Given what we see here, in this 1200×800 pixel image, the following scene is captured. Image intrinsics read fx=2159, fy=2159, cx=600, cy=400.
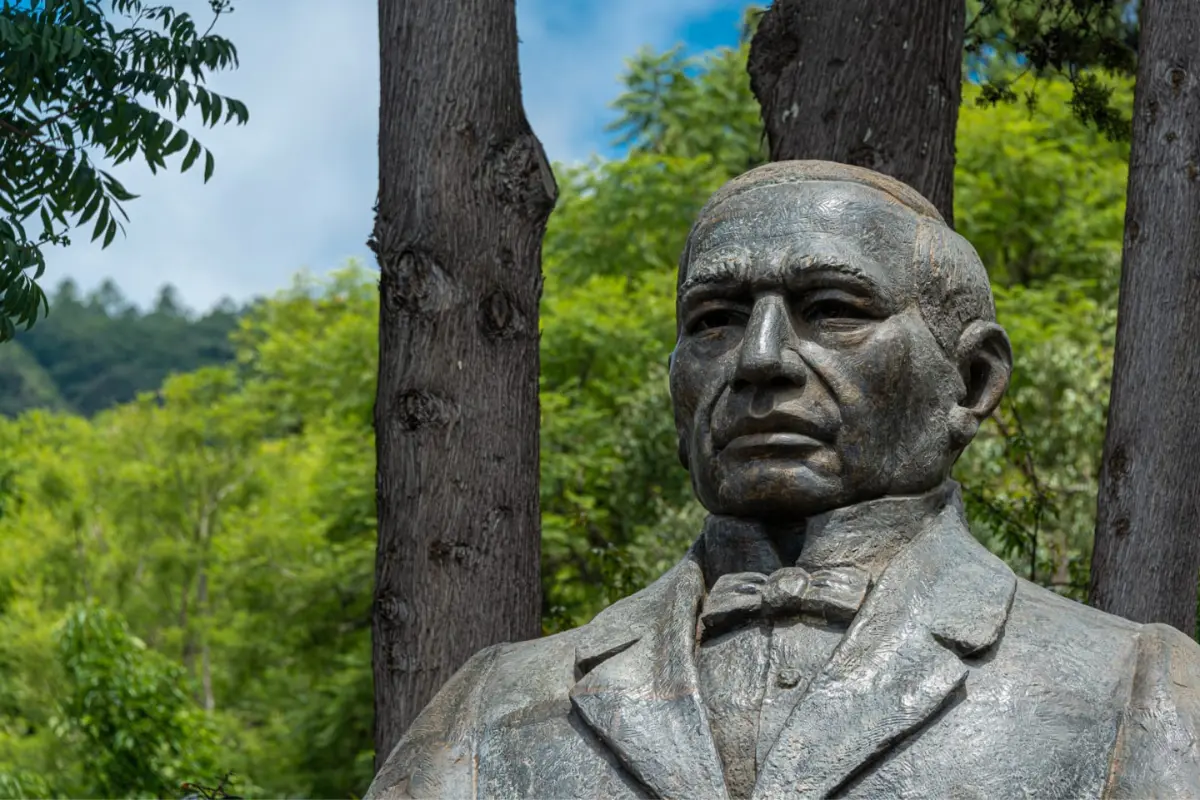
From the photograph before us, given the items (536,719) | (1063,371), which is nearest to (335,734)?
(1063,371)

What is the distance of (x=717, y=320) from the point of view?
5.87 meters

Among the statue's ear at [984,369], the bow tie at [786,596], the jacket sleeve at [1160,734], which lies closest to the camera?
the jacket sleeve at [1160,734]

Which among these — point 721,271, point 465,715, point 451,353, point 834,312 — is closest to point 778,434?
point 834,312

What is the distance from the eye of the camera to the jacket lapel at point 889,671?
515 cm

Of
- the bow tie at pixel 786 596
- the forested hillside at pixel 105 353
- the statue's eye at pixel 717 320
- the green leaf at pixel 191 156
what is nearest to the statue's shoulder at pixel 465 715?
the bow tie at pixel 786 596

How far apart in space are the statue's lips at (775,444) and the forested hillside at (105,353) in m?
105

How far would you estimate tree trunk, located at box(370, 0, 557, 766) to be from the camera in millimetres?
8391

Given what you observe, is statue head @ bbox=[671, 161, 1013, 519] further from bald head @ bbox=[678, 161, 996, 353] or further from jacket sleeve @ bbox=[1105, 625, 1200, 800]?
jacket sleeve @ bbox=[1105, 625, 1200, 800]

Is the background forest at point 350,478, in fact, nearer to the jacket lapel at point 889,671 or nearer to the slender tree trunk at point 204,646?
the slender tree trunk at point 204,646

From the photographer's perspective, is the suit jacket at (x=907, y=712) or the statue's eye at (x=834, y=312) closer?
the suit jacket at (x=907, y=712)

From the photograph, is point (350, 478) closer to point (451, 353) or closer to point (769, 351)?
point (451, 353)

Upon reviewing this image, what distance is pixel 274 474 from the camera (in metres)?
36.8

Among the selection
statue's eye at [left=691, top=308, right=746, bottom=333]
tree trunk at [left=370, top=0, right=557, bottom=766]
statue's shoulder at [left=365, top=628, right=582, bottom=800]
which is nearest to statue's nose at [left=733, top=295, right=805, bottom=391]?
statue's eye at [left=691, top=308, right=746, bottom=333]

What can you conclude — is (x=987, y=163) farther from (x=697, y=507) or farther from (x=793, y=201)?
(x=793, y=201)
